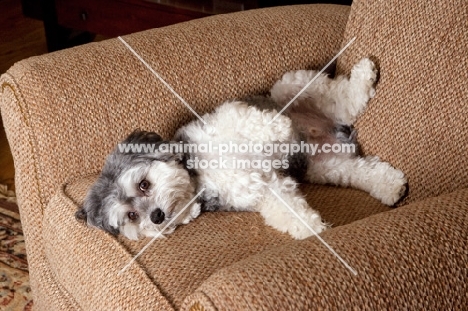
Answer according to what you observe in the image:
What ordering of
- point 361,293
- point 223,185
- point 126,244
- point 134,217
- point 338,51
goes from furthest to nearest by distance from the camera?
point 338,51 < point 223,185 < point 134,217 < point 126,244 < point 361,293

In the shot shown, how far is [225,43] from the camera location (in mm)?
1746

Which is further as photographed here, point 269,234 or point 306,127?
point 306,127

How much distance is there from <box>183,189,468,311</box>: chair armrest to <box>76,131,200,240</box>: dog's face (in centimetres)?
47

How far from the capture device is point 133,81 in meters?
1.61

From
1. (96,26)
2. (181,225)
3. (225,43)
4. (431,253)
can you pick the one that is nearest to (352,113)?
(225,43)

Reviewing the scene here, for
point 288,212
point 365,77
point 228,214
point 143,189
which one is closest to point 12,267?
point 143,189

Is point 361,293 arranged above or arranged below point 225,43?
below

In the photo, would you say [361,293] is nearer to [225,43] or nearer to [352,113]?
[352,113]

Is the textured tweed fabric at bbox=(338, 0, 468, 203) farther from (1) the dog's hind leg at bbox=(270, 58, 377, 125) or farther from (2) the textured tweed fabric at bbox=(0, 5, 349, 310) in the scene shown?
(2) the textured tweed fabric at bbox=(0, 5, 349, 310)

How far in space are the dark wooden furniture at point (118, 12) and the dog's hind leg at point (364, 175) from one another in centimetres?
126

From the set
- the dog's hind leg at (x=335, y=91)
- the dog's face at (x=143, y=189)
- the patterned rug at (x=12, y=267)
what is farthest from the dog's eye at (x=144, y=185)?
the patterned rug at (x=12, y=267)

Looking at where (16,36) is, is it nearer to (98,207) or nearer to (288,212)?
(98,207)

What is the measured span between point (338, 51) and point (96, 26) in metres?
1.82

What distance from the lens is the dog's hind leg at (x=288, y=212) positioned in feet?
4.75
